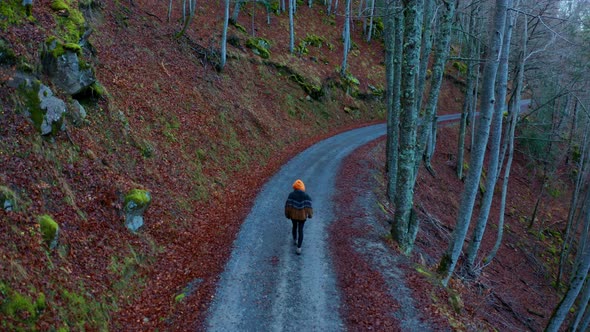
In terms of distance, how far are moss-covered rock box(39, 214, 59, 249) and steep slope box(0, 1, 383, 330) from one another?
148 mm

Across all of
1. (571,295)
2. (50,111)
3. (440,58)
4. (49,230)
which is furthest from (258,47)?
(571,295)

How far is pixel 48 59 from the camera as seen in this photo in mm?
10727

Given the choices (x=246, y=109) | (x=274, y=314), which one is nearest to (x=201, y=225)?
(x=274, y=314)

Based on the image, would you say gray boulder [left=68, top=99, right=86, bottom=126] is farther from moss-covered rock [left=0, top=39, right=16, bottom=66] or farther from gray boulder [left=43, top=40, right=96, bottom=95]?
moss-covered rock [left=0, top=39, right=16, bottom=66]

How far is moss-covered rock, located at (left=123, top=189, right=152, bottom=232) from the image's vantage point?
9.78 meters

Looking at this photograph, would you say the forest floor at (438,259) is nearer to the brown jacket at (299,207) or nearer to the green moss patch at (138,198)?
the brown jacket at (299,207)

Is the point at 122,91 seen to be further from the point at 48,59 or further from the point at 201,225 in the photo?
the point at 201,225

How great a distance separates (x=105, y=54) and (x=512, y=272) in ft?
69.9

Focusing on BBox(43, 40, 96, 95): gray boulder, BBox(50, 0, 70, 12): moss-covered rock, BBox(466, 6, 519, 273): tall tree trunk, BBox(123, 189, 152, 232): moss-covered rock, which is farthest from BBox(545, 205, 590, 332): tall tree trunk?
BBox(50, 0, 70, 12): moss-covered rock

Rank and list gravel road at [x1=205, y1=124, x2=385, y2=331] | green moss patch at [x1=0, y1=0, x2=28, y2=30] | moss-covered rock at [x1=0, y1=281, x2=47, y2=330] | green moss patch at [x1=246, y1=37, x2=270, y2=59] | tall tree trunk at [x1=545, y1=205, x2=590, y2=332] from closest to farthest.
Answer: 1. moss-covered rock at [x1=0, y1=281, x2=47, y2=330]
2. gravel road at [x1=205, y1=124, x2=385, y2=331]
3. green moss patch at [x1=0, y1=0, x2=28, y2=30]
4. tall tree trunk at [x1=545, y1=205, x2=590, y2=332]
5. green moss patch at [x1=246, y1=37, x2=270, y2=59]

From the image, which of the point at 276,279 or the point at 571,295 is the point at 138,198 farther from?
the point at 571,295

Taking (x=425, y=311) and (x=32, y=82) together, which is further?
(x=32, y=82)

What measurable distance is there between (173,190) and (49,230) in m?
5.23

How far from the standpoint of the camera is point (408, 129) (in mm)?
10469
